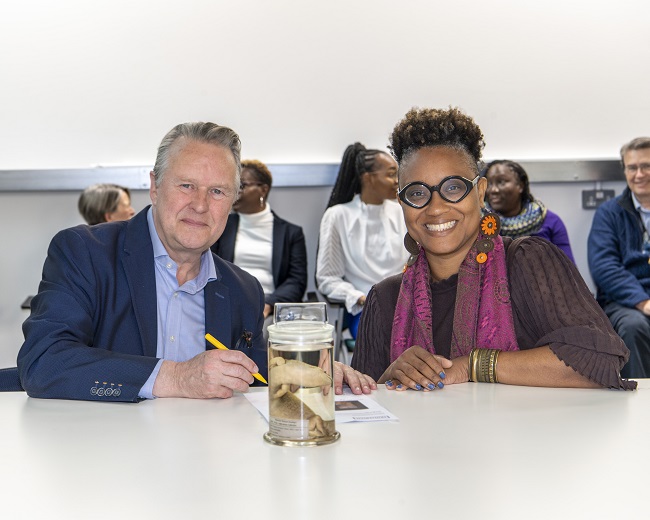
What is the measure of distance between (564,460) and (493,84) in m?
4.26

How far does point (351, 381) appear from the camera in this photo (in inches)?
71.4

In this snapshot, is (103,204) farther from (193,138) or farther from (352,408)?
(352,408)

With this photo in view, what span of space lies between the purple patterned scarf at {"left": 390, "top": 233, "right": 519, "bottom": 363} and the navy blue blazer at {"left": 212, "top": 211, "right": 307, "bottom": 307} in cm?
261

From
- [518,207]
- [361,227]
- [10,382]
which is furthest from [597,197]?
[10,382]

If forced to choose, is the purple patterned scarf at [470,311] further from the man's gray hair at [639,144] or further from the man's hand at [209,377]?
the man's gray hair at [639,144]

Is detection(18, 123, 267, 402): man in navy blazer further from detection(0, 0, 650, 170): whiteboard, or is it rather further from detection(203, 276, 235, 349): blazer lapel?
detection(0, 0, 650, 170): whiteboard

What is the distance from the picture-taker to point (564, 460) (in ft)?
3.99

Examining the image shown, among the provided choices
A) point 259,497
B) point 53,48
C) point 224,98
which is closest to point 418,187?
point 259,497

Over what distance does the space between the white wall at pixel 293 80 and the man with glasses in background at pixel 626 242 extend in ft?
1.72

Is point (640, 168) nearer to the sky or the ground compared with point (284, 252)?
nearer to the sky

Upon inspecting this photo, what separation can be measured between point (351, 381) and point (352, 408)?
213 mm

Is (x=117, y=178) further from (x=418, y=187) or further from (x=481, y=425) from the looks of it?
(x=481, y=425)

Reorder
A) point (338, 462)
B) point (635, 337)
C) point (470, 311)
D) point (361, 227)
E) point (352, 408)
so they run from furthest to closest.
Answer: point (361, 227) < point (635, 337) < point (470, 311) < point (352, 408) < point (338, 462)

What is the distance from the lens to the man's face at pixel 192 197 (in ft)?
7.03
